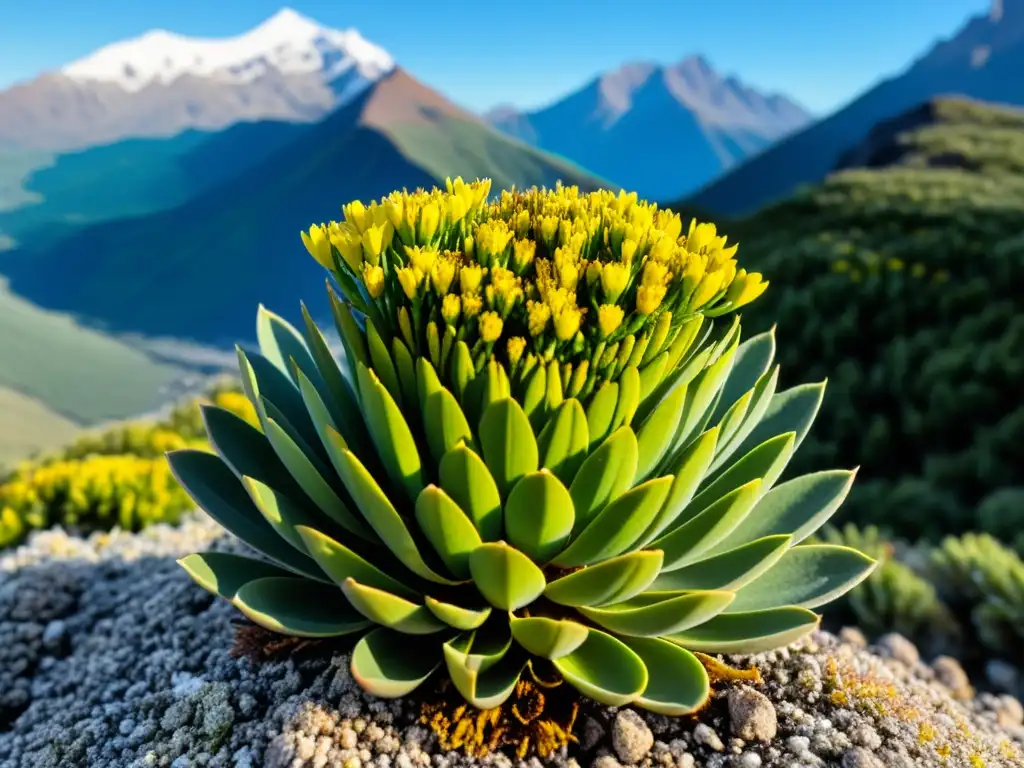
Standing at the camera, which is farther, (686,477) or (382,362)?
(382,362)

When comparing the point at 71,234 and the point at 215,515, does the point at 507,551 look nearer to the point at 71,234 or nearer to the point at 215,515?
the point at 215,515

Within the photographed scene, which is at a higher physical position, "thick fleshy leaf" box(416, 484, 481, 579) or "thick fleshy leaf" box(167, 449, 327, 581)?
"thick fleshy leaf" box(416, 484, 481, 579)

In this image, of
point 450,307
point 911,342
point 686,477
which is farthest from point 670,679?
point 911,342

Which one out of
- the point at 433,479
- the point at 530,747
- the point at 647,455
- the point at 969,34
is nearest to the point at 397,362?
the point at 433,479

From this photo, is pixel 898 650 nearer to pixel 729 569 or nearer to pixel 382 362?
pixel 729 569

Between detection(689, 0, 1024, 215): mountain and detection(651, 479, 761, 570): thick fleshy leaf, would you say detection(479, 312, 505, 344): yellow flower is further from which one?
detection(689, 0, 1024, 215): mountain

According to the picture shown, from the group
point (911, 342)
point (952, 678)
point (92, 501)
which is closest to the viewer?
point (952, 678)

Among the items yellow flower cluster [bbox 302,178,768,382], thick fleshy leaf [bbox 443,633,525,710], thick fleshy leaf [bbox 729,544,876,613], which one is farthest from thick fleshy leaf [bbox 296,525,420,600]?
thick fleshy leaf [bbox 729,544,876,613]
